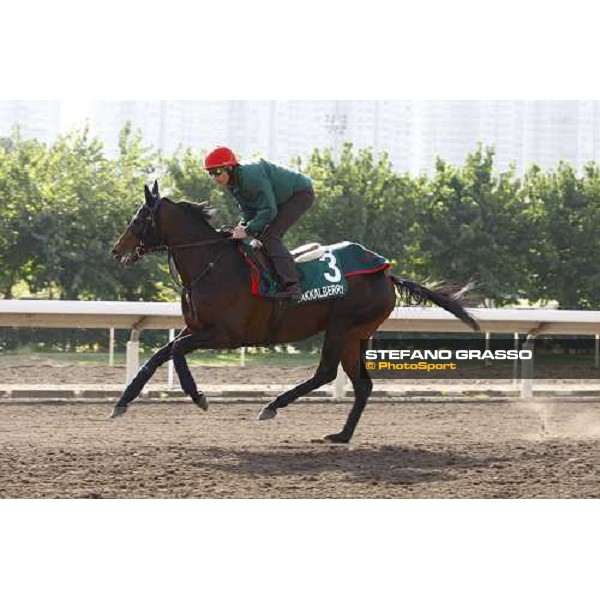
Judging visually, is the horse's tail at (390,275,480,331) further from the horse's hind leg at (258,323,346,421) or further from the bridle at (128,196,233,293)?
the bridle at (128,196,233,293)

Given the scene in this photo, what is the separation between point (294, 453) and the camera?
24.4 ft

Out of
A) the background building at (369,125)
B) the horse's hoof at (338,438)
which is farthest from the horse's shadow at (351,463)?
the background building at (369,125)

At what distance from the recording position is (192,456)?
23.5ft

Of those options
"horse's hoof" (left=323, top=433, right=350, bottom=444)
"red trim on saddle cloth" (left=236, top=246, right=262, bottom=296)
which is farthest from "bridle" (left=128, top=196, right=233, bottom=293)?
"horse's hoof" (left=323, top=433, right=350, bottom=444)

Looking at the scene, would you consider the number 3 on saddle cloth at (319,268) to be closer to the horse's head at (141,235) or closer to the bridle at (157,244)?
the bridle at (157,244)

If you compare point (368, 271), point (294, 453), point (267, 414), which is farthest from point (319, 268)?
point (294, 453)

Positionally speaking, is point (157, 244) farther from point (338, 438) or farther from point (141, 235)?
point (338, 438)

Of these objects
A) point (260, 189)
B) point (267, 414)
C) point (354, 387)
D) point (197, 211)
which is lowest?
point (267, 414)

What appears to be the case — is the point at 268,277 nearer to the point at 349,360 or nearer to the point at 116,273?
the point at 349,360

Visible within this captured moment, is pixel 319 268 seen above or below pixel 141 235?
below

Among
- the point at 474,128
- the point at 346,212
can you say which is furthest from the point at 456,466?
the point at 474,128
